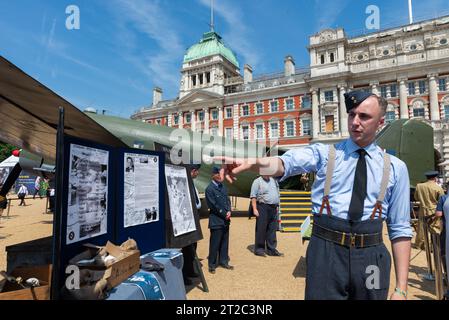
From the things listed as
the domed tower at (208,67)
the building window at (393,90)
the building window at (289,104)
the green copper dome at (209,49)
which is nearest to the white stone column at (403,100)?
the building window at (393,90)

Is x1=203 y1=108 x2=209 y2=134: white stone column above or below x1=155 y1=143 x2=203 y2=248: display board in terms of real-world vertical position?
above

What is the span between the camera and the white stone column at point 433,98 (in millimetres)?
36312

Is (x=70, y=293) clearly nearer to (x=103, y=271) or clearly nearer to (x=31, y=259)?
(x=103, y=271)

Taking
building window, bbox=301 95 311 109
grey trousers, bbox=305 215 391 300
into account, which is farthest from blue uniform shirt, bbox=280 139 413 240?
building window, bbox=301 95 311 109

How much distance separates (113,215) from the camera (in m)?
3.58

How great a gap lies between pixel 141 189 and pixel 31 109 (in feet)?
5.49

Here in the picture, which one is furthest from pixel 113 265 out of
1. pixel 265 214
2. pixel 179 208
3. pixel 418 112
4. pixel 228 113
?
pixel 228 113

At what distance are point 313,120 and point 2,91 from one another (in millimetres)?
44047

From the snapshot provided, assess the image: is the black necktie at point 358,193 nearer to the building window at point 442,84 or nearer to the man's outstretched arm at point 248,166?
the man's outstretched arm at point 248,166

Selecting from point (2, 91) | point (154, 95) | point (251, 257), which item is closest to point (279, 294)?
point (251, 257)

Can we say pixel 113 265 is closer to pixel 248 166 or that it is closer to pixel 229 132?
pixel 248 166

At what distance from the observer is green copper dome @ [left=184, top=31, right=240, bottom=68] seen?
63.3 m

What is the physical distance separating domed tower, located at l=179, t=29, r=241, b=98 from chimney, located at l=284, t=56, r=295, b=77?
9761mm

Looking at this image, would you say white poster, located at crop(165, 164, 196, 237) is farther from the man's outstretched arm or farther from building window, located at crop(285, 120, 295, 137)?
building window, located at crop(285, 120, 295, 137)
